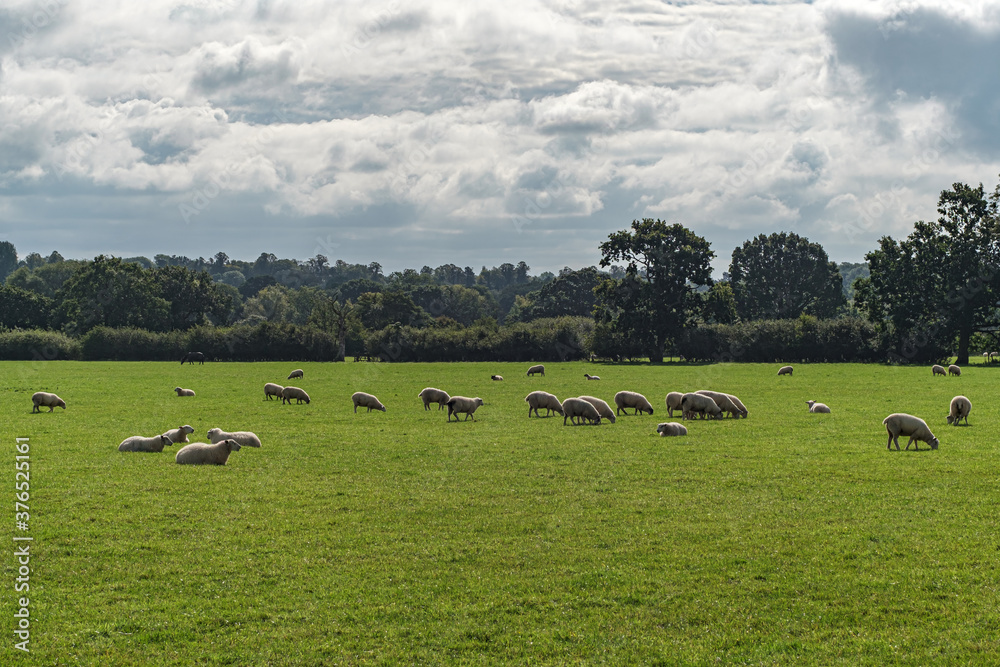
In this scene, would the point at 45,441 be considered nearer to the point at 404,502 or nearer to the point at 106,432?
the point at 106,432

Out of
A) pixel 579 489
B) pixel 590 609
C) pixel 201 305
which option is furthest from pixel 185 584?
pixel 201 305

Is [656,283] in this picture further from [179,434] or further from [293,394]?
[179,434]

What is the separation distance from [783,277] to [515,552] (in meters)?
126

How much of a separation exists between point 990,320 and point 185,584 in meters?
79.4

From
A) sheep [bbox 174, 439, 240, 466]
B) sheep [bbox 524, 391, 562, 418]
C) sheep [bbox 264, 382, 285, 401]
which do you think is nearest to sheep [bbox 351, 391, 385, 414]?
sheep [bbox 524, 391, 562, 418]

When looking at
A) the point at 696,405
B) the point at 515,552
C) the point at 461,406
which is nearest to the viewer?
the point at 515,552

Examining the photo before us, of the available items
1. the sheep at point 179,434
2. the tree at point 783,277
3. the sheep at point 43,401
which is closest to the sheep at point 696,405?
the sheep at point 179,434

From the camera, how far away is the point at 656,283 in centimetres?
8462

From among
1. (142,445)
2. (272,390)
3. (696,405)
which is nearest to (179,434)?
(142,445)

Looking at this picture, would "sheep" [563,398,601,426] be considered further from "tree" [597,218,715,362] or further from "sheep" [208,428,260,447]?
"tree" [597,218,715,362]

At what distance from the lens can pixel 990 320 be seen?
73312 mm

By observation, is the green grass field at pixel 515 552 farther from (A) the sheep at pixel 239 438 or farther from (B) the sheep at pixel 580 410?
(B) the sheep at pixel 580 410

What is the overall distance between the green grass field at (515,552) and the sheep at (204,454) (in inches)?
13.2

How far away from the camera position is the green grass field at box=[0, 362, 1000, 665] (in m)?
8.16
